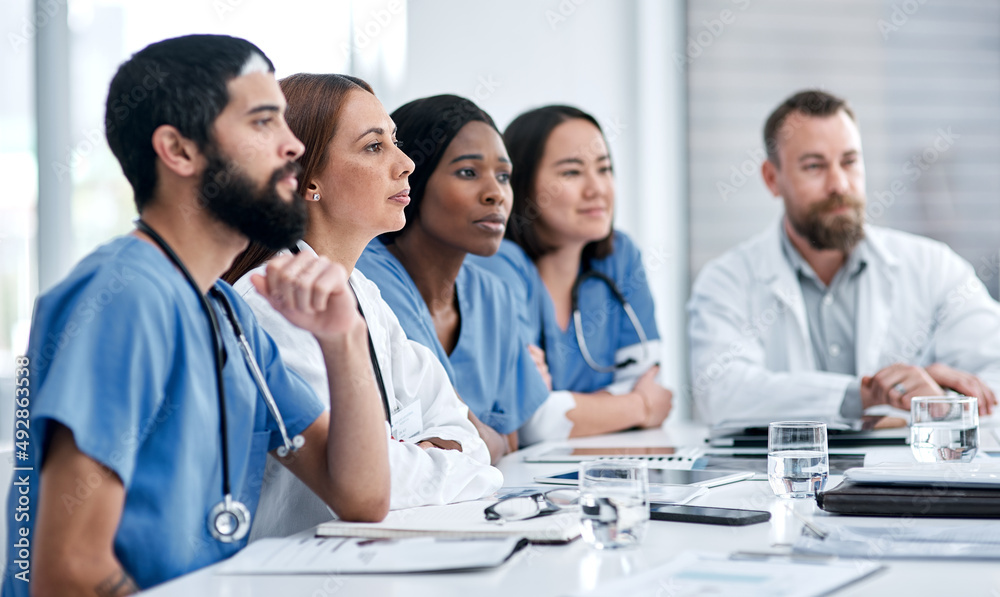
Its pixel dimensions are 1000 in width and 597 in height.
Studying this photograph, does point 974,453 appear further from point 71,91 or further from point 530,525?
point 71,91

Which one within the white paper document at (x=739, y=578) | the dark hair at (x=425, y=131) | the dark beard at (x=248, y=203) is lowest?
the white paper document at (x=739, y=578)

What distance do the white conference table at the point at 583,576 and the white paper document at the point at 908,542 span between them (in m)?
0.02

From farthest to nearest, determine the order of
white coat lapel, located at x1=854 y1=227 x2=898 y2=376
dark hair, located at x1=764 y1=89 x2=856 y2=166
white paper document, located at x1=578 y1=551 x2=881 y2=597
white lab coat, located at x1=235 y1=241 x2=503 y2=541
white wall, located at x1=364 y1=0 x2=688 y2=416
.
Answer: white wall, located at x1=364 y1=0 x2=688 y2=416 < dark hair, located at x1=764 y1=89 x2=856 y2=166 < white coat lapel, located at x1=854 y1=227 x2=898 y2=376 < white lab coat, located at x1=235 y1=241 x2=503 y2=541 < white paper document, located at x1=578 y1=551 x2=881 y2=597

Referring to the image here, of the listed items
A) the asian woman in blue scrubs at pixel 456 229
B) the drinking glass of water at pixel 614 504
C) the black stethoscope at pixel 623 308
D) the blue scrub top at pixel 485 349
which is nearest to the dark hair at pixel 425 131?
the asian woman in blue scrubs at pixel 456 229

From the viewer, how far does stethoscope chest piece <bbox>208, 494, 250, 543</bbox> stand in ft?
3.56

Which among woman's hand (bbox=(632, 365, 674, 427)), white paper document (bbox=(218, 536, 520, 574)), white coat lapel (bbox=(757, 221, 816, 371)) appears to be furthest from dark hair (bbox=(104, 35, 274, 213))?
white coat lapel (bbox=(757, 221, 816, 371))

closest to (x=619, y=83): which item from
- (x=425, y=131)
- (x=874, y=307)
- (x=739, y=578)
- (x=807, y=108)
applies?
(x=807, y=108)

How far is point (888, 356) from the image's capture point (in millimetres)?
2887

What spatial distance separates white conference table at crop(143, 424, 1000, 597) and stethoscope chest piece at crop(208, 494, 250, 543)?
2.8 inches

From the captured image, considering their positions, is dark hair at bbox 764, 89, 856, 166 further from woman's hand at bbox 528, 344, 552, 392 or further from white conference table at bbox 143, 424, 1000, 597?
white conference table at bbox 143, 424, 1000, 597

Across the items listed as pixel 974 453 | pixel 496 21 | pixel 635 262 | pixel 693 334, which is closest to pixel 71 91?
pixel 496 21

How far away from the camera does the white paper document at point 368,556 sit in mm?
985

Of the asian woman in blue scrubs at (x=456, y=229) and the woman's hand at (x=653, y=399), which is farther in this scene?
the woman's hand at (x=653, y=399)

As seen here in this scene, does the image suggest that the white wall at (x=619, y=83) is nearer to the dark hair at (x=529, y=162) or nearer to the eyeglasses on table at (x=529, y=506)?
the dark hair at (x=529, y=162)
